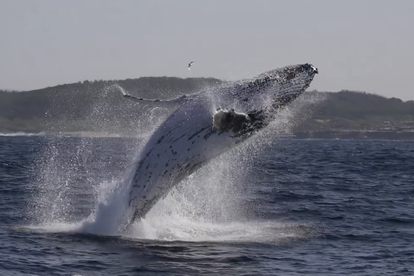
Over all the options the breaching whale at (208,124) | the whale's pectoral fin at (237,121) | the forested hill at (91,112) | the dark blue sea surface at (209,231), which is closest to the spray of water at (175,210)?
the dark blue sea surface at (209,231)

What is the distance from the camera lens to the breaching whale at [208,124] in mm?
15836

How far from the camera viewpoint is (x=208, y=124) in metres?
15.8

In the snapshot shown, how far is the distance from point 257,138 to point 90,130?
152 meters

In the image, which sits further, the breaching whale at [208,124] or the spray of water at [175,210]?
the spray of water at [175,210]

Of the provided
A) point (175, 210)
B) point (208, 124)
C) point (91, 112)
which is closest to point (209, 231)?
point (175, 210)

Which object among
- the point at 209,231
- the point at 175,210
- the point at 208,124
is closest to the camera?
the point at 208,124

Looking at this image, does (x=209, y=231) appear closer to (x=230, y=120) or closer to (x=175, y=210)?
(x=175, y=210)

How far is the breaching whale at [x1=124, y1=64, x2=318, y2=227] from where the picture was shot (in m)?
15.8

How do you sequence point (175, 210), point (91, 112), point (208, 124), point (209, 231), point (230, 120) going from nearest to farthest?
point (230, 120)
point (208, 124)
point (209, 231)
point (175, 210)
point (91, 112)

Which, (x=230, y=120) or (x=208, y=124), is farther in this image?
(x=208, y=124)

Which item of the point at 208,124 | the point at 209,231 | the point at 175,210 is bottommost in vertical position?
the point at 209,231

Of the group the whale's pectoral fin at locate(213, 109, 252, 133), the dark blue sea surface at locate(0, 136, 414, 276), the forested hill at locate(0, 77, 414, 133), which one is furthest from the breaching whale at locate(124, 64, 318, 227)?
the forested hill at locate(0, 77, 414, 133)

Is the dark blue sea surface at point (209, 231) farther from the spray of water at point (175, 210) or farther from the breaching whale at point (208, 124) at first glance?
the breaching whale at point (208, 124)

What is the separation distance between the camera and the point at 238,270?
46.2ft
